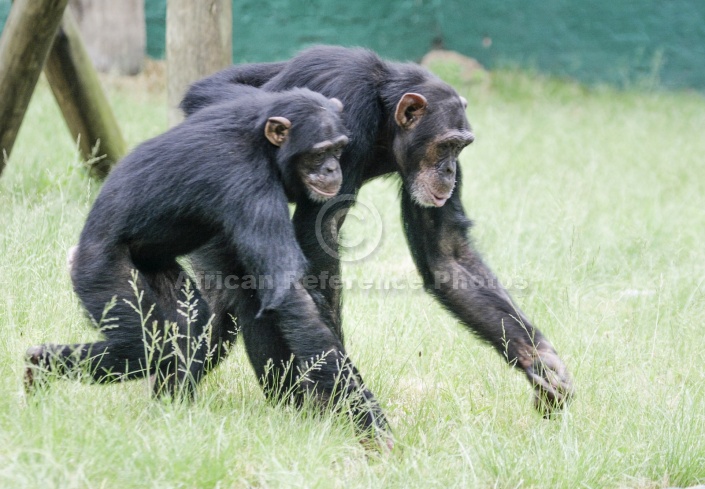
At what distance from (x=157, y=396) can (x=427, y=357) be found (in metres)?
1.59

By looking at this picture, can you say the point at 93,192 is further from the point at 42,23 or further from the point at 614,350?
the point at 614,350

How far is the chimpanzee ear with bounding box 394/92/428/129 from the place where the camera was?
4.35 m

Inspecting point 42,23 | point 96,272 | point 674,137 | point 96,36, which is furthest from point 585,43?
point 96,272

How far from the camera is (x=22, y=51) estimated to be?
5.66 metres

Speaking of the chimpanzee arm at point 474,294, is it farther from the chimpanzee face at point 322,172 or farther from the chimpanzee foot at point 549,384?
the chimpanzee face at point 322,172

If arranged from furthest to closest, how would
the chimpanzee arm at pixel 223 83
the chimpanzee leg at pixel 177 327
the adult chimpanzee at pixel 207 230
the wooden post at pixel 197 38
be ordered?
the wooden post at pixel 197 38 → the chimpanzee arm at pixel 223 83 → the chimpanzee leg at pixel 177 327 → the adult chimpanzee at pixel 207 230

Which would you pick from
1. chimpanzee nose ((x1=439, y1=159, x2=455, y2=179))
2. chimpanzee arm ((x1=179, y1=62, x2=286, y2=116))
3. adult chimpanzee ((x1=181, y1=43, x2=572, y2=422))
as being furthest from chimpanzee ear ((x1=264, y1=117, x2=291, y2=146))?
chimpanzee nose ((x1=439, y1=159, x2=455, y2=179))

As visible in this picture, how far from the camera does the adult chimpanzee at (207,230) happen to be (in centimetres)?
365

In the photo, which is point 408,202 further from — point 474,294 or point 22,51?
point 22,51

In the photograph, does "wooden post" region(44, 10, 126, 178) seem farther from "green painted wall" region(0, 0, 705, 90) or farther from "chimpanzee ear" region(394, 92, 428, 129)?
"green painted wall" region(0, 0, 705, 90)

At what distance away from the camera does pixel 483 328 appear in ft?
14.3

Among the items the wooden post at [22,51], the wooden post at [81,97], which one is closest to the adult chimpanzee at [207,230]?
the wooden post at [22,51]

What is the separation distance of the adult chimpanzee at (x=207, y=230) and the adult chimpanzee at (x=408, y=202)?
0.62ft

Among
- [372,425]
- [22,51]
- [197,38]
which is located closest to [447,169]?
[372,425]
